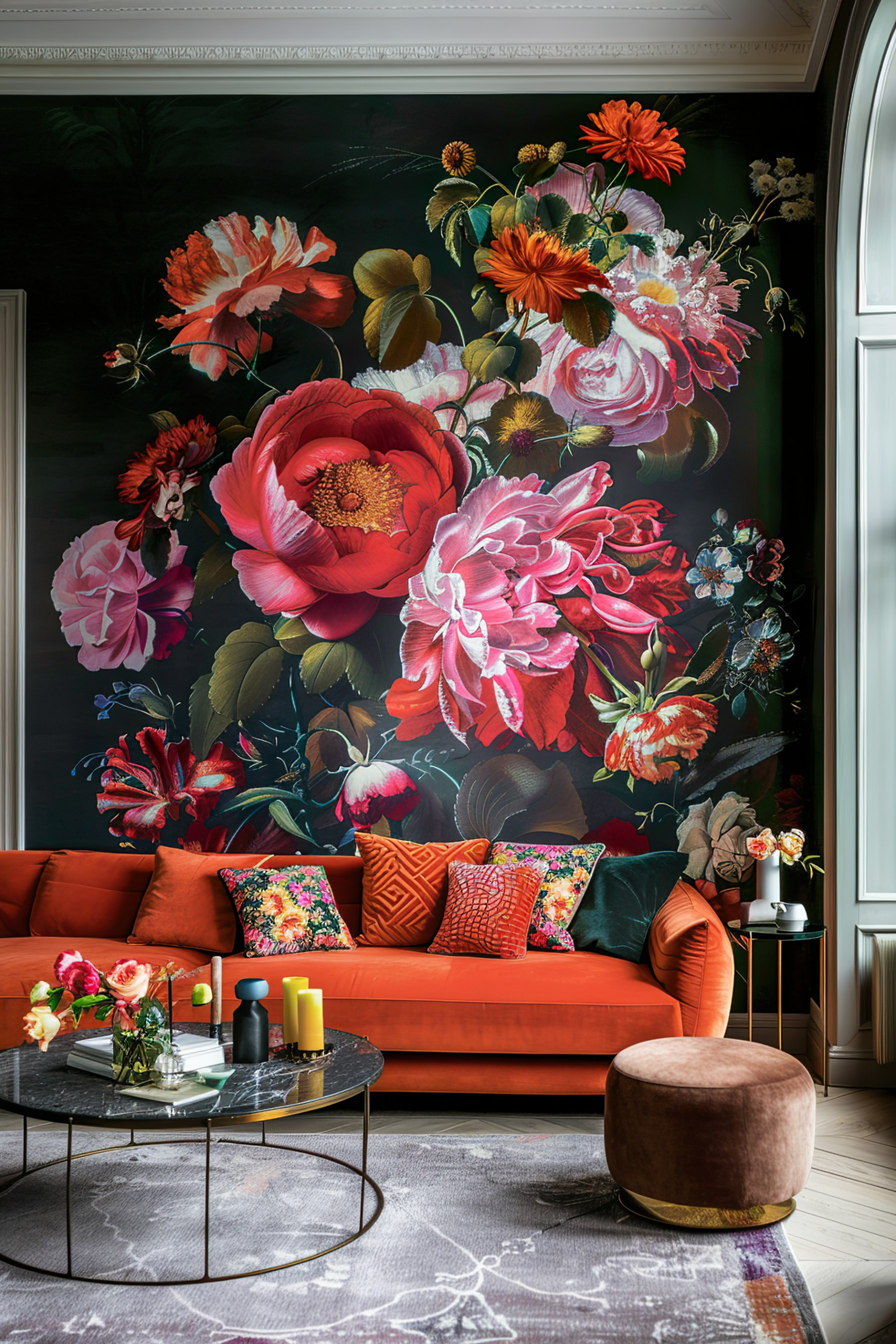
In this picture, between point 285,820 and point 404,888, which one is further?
point 285,820

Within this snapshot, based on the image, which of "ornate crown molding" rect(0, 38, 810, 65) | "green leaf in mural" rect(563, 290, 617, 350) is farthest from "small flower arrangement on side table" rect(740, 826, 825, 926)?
"ornate crown molding" rect(0, 38, 810, 65)

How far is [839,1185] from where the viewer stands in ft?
10.7

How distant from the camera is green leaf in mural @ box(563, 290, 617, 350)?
4.75 meters

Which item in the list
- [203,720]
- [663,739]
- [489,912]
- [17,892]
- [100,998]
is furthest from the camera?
[203,720]

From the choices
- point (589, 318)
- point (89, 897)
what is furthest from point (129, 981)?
point (589, 318)

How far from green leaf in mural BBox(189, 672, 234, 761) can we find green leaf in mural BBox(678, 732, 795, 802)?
6.49 ft

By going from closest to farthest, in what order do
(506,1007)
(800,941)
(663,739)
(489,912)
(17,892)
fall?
(506,1007), (489,912), (800,941), (17,892), (663,739)

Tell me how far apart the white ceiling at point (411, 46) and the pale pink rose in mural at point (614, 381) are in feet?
3.56

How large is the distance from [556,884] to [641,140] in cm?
316

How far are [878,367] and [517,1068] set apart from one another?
9.69ft

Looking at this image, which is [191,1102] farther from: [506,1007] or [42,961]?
[42,961]

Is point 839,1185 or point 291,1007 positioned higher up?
point 291,1007

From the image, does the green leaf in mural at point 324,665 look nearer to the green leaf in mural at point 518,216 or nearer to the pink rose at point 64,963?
the green leaf in mural at point 518,216

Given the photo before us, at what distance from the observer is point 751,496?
470 cm
